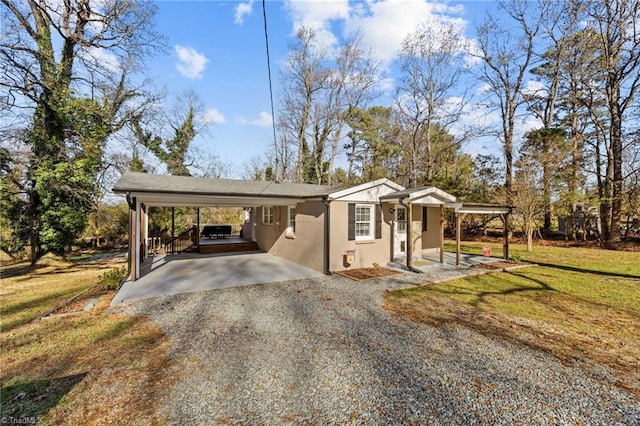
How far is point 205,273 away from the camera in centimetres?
895

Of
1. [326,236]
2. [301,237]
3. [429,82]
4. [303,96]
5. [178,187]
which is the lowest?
[301,237]

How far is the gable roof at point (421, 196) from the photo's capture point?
9172 millimetres

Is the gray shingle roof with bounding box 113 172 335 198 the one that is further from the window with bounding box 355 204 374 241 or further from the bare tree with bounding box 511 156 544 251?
the bare tree with bounding box 511 156 544 251

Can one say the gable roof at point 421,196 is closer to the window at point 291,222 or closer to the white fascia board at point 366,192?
the white fascia board at point 366,192

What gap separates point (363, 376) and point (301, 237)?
7221 mm

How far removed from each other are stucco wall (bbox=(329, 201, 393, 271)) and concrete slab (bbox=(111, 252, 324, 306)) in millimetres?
872

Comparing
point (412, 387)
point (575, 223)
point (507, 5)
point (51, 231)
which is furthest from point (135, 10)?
point (575, 223)

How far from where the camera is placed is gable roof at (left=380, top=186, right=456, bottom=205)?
9.17m

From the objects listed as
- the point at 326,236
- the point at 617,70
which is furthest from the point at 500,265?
the point at 617,70

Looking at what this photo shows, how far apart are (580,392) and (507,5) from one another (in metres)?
23.1

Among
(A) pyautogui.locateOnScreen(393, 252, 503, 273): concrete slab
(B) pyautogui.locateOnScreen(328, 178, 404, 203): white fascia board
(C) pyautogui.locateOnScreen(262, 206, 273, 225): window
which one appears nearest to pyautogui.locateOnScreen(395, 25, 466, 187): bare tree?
(A) pyautogui.locateOnScreen(393, 252, 503, 273): concrete slab

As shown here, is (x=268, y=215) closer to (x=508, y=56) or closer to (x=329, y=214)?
(x=329, y=214)

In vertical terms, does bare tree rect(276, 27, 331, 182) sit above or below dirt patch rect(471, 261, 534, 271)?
above

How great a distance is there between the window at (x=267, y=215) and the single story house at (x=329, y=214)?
4.14ft
